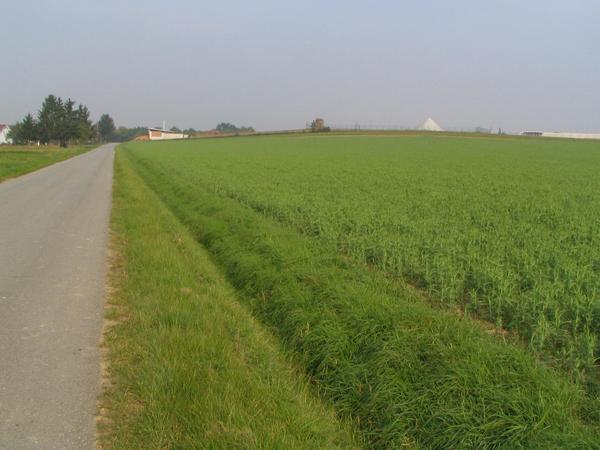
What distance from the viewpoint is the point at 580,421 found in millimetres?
2994

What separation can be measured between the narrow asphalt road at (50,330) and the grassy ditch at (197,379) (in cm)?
22

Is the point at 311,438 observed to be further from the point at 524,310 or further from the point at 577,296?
the point at 577,296

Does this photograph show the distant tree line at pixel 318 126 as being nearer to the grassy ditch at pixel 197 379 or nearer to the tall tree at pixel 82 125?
the tall tree at pixel 82 125

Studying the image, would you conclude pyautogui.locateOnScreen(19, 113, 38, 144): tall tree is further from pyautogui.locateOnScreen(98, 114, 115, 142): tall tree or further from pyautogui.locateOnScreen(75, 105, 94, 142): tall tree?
pyautogui.locateOnScreen(98, 114, 115, 142): tall tree

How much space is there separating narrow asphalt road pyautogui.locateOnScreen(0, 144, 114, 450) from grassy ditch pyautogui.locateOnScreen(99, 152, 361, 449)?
0.22 meters

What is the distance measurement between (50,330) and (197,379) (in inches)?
79.5

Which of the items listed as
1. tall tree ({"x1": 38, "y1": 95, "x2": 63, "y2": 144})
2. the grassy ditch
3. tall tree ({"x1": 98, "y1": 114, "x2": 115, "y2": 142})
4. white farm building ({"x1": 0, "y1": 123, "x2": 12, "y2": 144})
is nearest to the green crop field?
the grassy ditch

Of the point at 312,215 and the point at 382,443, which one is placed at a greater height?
the point at 312,215

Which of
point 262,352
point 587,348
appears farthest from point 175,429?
point 587,348

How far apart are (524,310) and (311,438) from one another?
272 centimetres

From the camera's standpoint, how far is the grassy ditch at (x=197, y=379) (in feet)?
9.73

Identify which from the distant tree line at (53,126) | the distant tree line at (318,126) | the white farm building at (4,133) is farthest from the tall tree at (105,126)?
the distant tree line at (318,126)

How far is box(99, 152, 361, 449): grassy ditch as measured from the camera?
2965 millimetres

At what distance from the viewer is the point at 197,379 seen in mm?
3580
